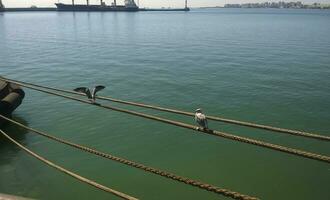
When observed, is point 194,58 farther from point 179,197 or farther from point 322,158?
point 322,158

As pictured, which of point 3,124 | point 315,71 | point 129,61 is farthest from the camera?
point 129,61

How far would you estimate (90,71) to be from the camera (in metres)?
31.0

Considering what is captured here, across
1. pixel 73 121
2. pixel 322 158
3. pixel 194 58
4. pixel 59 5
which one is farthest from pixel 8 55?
pixel 59 5

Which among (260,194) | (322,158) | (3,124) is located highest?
(322,158)

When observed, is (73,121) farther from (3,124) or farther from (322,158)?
(322,158)

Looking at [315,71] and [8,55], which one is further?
[8,55]

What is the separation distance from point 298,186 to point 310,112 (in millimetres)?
8848

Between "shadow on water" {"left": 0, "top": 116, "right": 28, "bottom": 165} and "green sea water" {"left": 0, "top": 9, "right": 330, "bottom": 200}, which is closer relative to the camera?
"green sea water" {"left": 0, "top": 9, "right": 330, "bottom": 200}

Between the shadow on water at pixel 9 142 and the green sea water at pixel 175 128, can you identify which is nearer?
the green sea water at pixel 175 128

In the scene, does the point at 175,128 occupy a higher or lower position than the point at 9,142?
lower

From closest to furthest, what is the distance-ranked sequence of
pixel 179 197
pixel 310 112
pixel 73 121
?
pixel 179 197, pixel 73 121, pixel 310 112

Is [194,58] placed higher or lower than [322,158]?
lower

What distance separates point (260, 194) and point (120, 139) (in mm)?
7136

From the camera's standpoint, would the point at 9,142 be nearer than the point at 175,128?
Yes
